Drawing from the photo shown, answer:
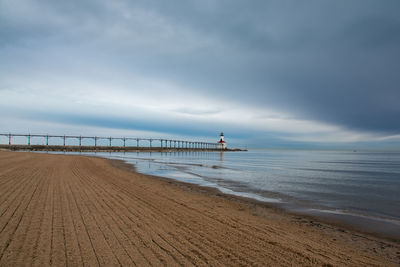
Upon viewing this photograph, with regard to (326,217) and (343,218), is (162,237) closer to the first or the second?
(326,217)

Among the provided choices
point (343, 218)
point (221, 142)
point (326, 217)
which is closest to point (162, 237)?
point (326, 217)

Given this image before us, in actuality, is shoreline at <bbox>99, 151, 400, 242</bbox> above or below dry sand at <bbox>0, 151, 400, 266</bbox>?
below

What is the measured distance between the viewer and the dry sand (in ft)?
13.5

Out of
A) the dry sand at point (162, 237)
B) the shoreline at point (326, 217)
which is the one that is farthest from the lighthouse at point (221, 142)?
the dry sand at point (162, 237)

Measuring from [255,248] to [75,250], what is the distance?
3288mm

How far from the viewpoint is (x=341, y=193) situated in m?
13.6

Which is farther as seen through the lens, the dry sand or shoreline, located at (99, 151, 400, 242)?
shoreline, located at (99, 151, 400, 242)

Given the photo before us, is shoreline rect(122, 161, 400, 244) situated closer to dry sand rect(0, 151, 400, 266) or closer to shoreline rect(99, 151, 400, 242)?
shoreline rect(99, 151, 400, 242)

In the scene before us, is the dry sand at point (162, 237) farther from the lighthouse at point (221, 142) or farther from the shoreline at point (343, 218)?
the lighthouse at point (221, 142)

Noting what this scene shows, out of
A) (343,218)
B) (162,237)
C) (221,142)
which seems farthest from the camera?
(221,142)

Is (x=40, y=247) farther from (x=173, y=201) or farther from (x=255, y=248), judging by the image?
(x=173, y=201)

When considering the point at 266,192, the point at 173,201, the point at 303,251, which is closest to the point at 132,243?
the point at 303,251

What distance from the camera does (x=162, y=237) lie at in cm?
511

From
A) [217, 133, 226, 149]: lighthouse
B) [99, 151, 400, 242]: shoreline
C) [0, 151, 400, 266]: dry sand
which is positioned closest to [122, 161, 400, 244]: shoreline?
[99, 151, 400, 242]: shoreline
